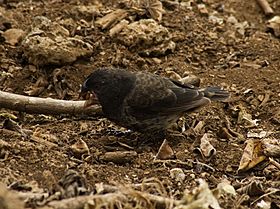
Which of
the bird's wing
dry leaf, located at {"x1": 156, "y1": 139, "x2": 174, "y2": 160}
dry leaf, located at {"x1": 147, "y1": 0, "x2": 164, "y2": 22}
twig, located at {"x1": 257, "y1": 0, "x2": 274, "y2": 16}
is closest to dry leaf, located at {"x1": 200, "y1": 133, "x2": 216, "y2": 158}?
dry leaf, located at {"x1": 156, "y1": 139, "x2": 174, "y2": 160}

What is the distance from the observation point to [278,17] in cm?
873

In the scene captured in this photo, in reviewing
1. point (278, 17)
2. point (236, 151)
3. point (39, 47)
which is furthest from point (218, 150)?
point (278, 17)

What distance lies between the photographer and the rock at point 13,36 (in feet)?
24.6

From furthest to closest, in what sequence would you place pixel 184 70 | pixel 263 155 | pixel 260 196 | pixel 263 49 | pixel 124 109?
pixel 263 49 < pixel 184 70 < pixel 124 109 < pixel 263 155 < pixel 260 196

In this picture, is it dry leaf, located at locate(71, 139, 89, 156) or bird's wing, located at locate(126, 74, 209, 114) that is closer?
dry leaf, located at locate(71, 139, 89, 156)

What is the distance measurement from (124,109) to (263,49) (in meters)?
2.43

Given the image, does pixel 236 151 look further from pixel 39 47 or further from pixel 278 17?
pixel 278 17

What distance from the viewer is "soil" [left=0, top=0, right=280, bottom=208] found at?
5359mm

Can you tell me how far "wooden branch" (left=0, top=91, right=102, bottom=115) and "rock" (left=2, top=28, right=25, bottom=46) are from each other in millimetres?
1354

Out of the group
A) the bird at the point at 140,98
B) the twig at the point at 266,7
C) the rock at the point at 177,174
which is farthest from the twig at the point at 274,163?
the twig at the point at 266,7

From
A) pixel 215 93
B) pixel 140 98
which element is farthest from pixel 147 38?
pixel 140 98

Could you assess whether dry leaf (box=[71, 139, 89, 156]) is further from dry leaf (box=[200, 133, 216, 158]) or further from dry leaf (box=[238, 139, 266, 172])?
dry leaf (box=[238, 139, 266, 172])

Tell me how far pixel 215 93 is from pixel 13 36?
88.7 inches

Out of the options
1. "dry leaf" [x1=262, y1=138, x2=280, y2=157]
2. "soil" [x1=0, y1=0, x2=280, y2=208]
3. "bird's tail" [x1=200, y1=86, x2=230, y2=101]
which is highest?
"dry leaf" [x1=262, y1=138, x2=280, y2=157]
